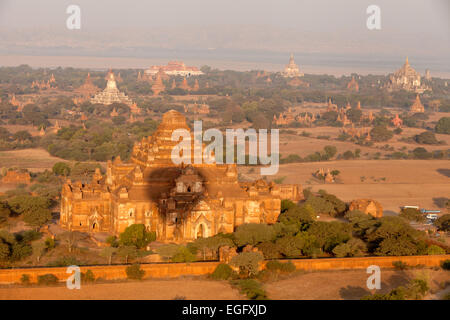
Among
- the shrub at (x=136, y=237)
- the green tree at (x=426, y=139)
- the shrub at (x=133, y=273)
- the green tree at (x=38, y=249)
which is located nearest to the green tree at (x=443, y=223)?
the shrub at (x=136, y=237)

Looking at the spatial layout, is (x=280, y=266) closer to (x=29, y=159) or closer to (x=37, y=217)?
(x=37, y=217)

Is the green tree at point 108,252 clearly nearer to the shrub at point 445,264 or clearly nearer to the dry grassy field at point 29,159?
the shrub at point 445,264

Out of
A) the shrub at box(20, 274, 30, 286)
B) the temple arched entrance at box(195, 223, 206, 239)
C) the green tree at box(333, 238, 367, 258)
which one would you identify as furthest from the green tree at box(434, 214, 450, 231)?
the shrub at box(20, 274, 30, 286)

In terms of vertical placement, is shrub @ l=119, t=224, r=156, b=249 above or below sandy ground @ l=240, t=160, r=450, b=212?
above

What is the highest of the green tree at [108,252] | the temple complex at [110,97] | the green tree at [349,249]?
the temple complex at [110,97]

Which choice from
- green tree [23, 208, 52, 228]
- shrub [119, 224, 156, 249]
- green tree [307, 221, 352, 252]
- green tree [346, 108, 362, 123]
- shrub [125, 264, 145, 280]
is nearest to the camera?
shrub [125, 264, 145, 280]

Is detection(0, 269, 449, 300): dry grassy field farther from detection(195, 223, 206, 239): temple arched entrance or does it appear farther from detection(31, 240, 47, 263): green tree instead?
detection(195, 223, 206, 239): temple arched entrance
